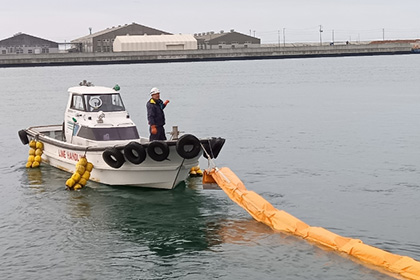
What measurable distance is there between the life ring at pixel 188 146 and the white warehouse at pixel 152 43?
136450mm

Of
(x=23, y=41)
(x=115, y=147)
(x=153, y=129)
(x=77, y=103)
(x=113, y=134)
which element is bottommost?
(x=115, y=147)

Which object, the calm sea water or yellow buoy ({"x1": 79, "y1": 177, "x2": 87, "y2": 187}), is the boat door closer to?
the calm sea water

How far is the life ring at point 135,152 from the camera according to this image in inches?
773

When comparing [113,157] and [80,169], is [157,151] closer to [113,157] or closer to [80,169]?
[113,157]

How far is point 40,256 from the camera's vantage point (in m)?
15.6

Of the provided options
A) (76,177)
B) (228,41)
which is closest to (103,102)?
(76,177)

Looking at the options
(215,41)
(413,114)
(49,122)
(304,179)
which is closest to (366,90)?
(413,114)

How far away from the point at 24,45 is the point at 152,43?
104ft

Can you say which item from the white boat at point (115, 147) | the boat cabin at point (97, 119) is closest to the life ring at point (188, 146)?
the white boat at point (115, 147)

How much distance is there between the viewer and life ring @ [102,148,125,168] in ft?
66.1

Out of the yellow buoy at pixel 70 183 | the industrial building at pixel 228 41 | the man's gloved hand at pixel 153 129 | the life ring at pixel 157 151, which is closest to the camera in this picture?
the life ring at pixel 157 151

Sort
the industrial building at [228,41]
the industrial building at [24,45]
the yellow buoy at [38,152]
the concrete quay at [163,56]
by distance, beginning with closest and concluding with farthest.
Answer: the yellow buoy at [38,152] < the concrete quay at [163,56] < the industrial building at [24,45] < the industrial building at [228,41]

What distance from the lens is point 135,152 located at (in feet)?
65.7

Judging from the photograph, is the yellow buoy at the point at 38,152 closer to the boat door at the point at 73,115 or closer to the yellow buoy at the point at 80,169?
the boat door at the point at 73,115
